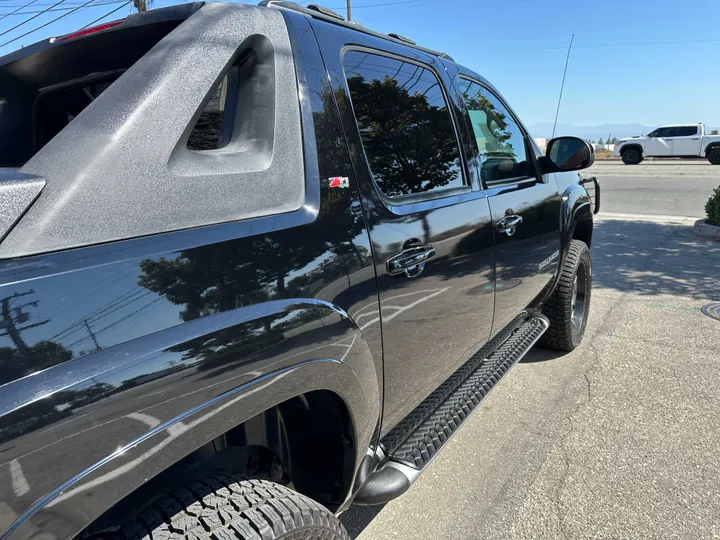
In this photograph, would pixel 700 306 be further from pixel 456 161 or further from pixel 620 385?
pixel 456 161

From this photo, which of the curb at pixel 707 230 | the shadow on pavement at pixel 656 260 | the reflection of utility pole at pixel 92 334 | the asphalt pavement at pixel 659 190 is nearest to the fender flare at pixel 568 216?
the shadow on pavement at pixel 656 260

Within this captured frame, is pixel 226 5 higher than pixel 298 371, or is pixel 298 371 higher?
pixel 226 5

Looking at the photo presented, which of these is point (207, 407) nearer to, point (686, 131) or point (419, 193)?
point (419, 193)

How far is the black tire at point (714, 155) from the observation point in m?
25.3

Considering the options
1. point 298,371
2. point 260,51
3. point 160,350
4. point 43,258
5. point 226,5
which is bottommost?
point 298,371

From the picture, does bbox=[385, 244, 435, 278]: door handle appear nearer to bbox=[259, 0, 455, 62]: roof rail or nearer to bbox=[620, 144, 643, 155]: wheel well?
bbox=[259, 0, 455, 62]: roof rail

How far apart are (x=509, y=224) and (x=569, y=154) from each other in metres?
1.07

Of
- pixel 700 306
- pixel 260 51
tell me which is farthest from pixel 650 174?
pixel 260 51

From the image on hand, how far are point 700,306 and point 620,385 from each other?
2188mm

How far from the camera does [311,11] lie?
1873 mm

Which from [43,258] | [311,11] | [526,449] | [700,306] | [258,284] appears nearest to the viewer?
[43,258]

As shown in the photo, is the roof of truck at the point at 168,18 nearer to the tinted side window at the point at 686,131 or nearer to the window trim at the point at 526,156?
the window trim at the point at 526,156

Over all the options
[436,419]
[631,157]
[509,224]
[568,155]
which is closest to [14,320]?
[436,419]

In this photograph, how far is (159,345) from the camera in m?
1.11
